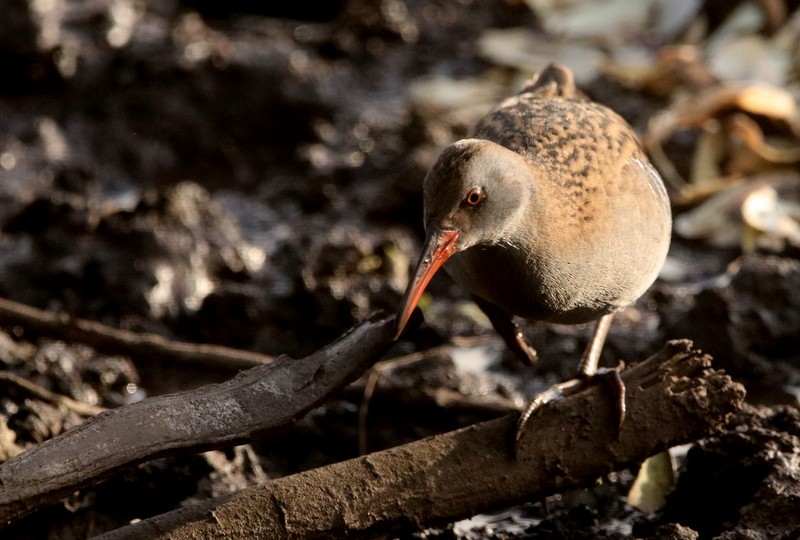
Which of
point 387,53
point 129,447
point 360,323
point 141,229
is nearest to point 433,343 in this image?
point 141,229

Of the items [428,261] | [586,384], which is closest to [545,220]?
[428,261]

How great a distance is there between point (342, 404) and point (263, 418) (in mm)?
1280

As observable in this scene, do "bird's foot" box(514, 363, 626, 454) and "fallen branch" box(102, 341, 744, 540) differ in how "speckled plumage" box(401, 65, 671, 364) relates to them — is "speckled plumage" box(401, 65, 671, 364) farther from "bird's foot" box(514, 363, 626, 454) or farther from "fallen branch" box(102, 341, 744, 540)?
"fallen branch" box(102, 341, 744, 540)

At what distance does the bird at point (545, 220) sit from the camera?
3.78m

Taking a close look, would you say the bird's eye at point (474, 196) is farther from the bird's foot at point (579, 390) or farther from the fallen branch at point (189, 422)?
the bird's foot at point (579, 390)

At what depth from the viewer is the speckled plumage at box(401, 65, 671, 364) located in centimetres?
379

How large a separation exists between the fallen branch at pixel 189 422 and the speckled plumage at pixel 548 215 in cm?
31

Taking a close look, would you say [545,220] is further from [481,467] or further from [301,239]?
[301,239]

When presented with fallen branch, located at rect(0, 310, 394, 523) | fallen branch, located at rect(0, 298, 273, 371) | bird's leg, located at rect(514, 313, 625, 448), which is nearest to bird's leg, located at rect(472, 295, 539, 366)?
bird's leg, located at rect(514, 313, 625, 448)

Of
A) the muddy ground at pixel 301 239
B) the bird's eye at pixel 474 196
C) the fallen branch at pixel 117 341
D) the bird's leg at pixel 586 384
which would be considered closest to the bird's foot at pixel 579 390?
the bird's leg at pixel 586 384

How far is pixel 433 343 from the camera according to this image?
5.89 metres

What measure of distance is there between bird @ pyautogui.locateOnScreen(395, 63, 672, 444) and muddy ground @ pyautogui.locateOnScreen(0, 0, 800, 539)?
2.22ft

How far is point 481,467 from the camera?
3727 millimetres

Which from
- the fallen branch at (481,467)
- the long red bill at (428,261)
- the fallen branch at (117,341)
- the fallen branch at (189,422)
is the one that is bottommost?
the fallen branch at (481,467)
